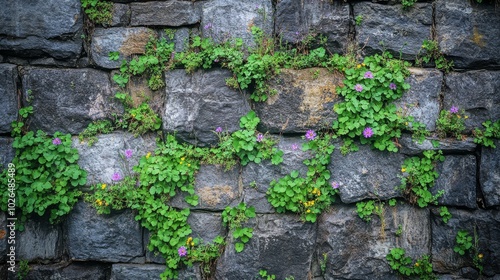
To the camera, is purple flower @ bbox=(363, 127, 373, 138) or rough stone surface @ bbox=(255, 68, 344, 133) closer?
purple flower @ bbox=(363, 127, 373, 138)

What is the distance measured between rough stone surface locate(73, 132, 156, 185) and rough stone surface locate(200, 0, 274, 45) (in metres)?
1.00

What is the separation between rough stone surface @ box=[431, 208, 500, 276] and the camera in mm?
2969

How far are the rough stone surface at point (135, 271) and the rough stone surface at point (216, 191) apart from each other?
0.53m

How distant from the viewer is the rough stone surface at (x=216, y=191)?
3.09 m

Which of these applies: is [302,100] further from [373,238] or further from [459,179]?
[459,179]

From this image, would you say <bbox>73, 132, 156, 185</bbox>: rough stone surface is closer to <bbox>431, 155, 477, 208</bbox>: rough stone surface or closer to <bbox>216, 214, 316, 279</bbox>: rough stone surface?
<bbox>216, 214, 316, 279</bbox>: rough stone surface

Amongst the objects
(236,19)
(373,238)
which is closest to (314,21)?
(236,19)

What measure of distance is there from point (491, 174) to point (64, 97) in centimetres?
332

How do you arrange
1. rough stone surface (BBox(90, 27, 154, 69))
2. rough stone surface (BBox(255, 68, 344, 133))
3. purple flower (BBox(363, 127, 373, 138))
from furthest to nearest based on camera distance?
rough stone surface (BBox(90, 27, 154, 69))
rough stone surface (BBox(255, 68, 344, 133))
purple flower (BBox(363, 127, 373, 138))

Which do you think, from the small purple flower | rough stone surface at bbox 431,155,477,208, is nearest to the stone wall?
rough stone surface at bbox 431,155,477,208

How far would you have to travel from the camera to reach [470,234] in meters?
2.99

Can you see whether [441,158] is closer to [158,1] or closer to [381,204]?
[381,204]

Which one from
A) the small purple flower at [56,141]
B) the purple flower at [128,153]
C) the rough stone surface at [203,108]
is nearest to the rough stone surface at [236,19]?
the rough stone surface at [203,108]

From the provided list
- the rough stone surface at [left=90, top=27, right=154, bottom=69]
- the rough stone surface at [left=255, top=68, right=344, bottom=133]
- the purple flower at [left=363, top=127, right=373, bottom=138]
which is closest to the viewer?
the purple flower at [left=363, top=127, right=373, bottom=138]
